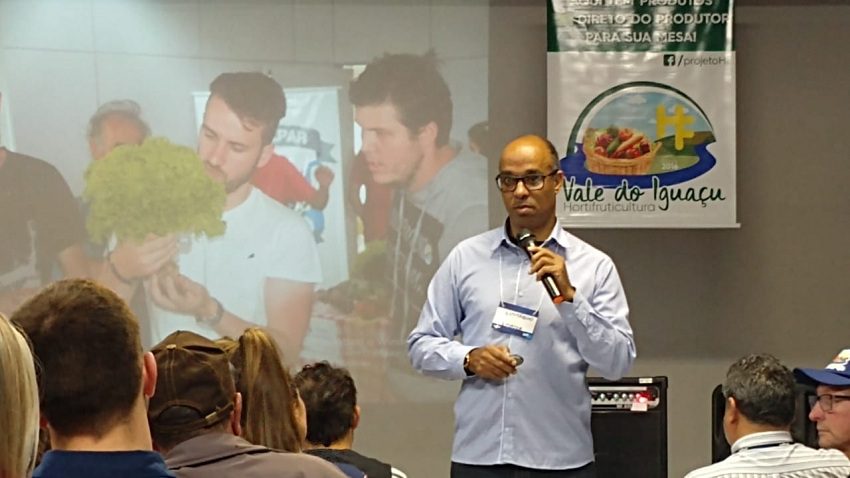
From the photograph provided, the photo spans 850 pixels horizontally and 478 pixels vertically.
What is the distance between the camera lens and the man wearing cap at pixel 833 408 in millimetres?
3068

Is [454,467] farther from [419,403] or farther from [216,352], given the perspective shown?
[419,403]

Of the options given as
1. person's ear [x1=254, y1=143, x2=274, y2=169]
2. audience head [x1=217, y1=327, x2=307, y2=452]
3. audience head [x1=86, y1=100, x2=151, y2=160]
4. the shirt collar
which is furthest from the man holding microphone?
audience head [x1=86, y1=100, x2=151, y2=160]

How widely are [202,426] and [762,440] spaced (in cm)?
150

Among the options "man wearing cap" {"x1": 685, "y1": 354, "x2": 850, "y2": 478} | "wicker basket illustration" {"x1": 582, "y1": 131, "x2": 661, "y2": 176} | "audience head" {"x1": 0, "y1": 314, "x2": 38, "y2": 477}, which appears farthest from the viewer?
"wicker basket illustration" {"x1": 582, "y1": 131, "x2": 661, "y2": 176}

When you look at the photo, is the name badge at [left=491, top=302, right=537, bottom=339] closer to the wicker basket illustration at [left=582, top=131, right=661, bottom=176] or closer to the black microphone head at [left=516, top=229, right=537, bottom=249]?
the black microphone head at [left=516, top=229, right=537, bottom=249]

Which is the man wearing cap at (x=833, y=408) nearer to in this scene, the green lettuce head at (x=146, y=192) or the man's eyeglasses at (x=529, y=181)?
the man's eyeglasses at (x=529, y=181)

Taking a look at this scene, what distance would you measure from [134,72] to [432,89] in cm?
140

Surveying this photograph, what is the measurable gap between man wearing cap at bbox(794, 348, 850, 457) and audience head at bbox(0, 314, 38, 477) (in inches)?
96.6

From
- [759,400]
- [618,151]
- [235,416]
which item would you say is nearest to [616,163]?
[618,151]

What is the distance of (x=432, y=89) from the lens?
4.99 metres

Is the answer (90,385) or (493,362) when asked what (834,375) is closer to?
(493,362)

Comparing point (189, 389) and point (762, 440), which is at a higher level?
point (189, 389)

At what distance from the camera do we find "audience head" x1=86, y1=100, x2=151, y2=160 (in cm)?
498

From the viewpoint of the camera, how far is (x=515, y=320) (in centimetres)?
302
